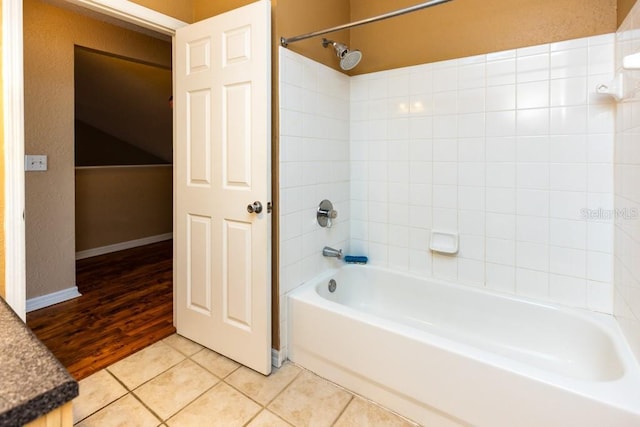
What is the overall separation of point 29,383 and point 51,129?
2.79 meters

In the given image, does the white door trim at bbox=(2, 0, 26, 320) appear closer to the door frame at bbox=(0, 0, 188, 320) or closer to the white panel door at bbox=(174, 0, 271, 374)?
the door frame at bbox=(0, 0, 188, 320)

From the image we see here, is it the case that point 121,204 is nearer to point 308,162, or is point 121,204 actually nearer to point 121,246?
point 121,246

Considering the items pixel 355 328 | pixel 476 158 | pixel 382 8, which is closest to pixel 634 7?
pixel 476 158

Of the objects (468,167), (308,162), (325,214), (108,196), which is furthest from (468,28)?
(108,196)

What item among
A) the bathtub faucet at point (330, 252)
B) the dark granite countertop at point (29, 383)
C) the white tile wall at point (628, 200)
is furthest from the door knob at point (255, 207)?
the white tile wall at point (628, 200)

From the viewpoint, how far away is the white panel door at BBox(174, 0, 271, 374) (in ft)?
5.87

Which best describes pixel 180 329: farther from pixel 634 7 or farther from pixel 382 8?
pixel 634 7

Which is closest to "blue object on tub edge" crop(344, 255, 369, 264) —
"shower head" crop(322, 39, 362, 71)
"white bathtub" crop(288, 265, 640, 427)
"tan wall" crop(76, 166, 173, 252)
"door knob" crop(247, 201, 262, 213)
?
"white bathtub" crop(288, 265, 640, 427)

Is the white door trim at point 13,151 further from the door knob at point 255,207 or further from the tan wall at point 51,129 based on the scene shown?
the tan wall at point 51,129

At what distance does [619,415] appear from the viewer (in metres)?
1.13

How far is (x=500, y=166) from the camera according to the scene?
6.41 ft

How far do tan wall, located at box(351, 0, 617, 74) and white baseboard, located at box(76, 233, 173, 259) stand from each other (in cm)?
365

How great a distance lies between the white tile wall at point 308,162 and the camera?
1927mm

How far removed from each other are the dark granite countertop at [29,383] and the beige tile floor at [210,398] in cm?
108
